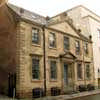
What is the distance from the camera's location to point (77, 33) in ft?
72.5

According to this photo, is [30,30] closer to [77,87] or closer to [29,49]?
[29,49]

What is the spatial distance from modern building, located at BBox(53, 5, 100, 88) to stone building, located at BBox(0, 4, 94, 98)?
10.8 ft

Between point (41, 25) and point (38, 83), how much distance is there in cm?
639

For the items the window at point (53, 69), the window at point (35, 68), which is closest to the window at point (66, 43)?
the window at point (53, 69)

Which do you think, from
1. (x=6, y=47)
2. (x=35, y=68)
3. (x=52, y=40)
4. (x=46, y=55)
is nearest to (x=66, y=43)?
(x=52, y=40)

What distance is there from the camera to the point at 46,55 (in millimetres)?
16781

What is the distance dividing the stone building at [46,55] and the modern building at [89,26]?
3288mm

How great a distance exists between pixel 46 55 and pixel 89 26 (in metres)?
12.4

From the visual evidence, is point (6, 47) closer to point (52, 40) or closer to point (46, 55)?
point (46, 55)

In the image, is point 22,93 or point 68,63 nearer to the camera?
point 22,93

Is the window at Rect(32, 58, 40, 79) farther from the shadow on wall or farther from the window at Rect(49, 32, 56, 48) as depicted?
the window at Rect(49, 32, 56, 48)

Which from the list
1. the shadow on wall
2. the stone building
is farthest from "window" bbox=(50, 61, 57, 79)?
the shadow on wall

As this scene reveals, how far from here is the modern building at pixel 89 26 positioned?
25.6m

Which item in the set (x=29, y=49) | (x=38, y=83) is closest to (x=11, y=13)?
(x=29, y=49)
